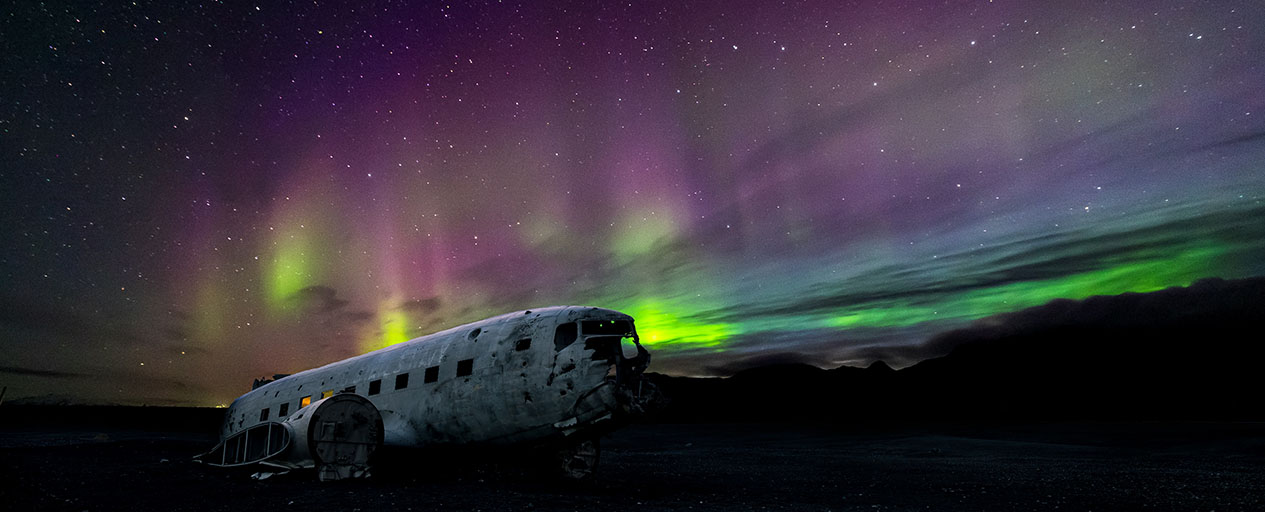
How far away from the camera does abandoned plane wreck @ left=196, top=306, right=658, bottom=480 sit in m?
15.5

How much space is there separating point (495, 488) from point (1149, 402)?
645 feet

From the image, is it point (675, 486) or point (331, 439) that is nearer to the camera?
point (331, 439)

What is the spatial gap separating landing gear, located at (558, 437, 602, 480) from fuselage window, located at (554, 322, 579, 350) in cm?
297

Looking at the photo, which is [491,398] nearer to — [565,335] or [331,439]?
[565,335]

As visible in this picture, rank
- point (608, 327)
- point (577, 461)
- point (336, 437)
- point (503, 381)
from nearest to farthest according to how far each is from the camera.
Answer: point (503, 381)
point (608, 327)
point (577, 461)
point (336, 437)

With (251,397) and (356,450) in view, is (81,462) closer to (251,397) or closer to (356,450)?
(251,397)

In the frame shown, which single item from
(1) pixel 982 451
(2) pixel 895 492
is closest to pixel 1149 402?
(1) pixel 982 451

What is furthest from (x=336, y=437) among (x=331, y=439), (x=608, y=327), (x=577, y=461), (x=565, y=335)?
(x=608, y=327)

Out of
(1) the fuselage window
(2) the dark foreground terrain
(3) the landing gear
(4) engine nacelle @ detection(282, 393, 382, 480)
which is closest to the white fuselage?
(1) the fuselage window

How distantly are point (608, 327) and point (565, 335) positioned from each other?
4.11 ft

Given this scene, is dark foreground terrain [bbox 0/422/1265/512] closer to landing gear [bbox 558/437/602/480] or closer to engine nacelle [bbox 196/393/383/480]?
landing gear [bbox 558/437/602/480]

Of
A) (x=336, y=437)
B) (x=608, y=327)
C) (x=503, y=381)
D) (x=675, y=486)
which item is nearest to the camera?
(x=503, y=381)

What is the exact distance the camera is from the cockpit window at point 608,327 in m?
16.4

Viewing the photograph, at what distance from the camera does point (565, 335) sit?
1636 centimetres
